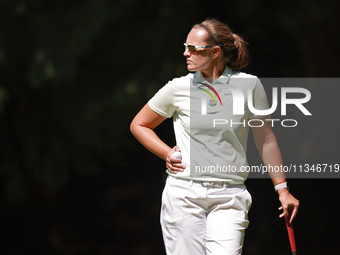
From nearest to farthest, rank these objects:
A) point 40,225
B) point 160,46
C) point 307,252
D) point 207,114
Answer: point 207,114 < point 160,46 < point 307,252 < point 40,225

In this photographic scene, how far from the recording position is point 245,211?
3.03 m

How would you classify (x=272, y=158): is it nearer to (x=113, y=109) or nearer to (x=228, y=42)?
(x=228, y=42)

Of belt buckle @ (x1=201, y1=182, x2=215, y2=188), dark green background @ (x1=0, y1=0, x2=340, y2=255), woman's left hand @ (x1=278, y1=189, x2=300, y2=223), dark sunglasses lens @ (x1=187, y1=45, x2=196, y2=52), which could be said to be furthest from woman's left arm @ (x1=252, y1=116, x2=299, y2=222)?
dark green background @ (x1=0, y1=0, x2=340, y2=255)

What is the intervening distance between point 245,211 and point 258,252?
148 inches

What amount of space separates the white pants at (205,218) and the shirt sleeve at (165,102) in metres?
0.30

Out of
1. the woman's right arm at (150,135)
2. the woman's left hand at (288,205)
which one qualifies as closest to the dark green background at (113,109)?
the woman's right arm at (150,135)

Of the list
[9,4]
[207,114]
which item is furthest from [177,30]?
[207,114]

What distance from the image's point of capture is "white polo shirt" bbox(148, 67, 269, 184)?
9.66ft

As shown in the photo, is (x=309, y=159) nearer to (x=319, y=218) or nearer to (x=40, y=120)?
(x=319, y=218)

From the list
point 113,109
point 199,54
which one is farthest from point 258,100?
point 113,109

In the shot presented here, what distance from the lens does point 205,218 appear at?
3.02 m

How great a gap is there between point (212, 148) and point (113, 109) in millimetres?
2945

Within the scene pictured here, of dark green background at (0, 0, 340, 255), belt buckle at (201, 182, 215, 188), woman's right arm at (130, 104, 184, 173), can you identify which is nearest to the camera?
belt buckle at (201, 182, 215, 188)

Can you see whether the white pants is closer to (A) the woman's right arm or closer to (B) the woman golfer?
(B) the woman golfer
